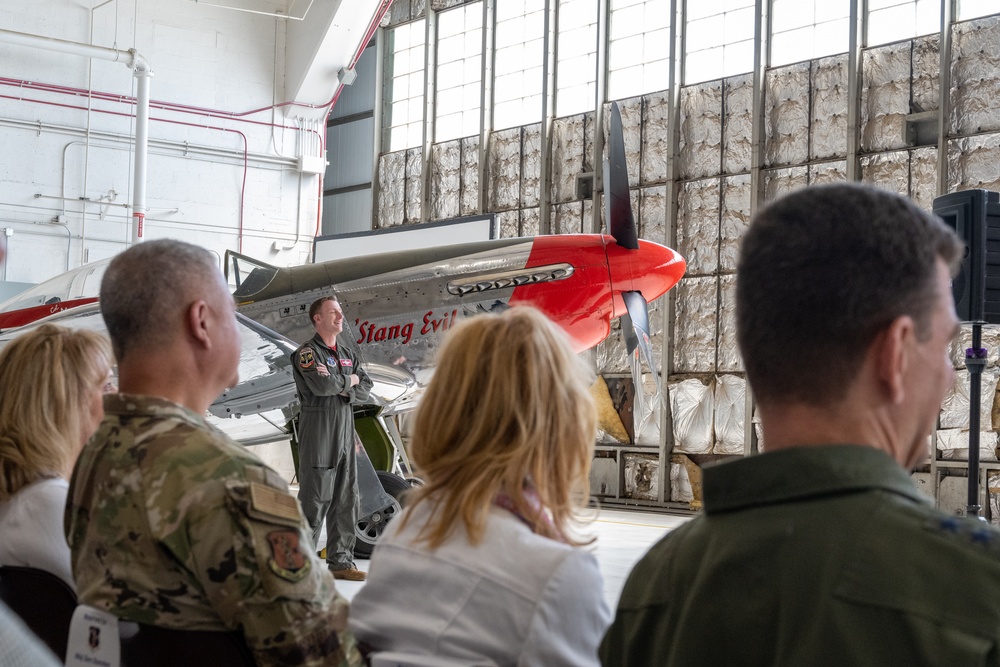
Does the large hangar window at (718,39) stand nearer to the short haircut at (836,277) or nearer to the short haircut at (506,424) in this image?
the short haircut at (506,424)

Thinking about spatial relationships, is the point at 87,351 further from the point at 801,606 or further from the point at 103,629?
the point at 801,606

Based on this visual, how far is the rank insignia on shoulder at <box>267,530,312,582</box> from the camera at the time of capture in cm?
139

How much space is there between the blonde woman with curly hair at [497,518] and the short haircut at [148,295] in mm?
452

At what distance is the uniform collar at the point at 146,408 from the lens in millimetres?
1554

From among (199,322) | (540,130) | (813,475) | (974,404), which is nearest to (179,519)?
(199,322)

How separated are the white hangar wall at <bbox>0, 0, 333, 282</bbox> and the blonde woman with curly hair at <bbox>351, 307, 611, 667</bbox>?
491 inches

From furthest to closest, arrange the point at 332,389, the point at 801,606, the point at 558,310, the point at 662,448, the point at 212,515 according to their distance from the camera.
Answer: the point at 662,448 → the point at 558,310 → the point at 332,389 → the point at 212,515 → the point at 801,606

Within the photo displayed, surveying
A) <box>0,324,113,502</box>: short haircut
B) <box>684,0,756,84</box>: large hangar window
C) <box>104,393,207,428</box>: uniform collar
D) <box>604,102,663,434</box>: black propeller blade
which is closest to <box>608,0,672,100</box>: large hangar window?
<box>684,0,756,84</box>: large hangar window

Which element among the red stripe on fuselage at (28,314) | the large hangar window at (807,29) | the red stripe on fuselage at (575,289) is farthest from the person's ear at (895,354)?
the large hangar window at (807,29)

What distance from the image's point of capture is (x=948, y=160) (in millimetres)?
10211

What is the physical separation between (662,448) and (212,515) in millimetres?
10898

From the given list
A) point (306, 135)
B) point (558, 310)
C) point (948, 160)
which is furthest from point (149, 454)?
point (306, 135)

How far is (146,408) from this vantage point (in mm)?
1559

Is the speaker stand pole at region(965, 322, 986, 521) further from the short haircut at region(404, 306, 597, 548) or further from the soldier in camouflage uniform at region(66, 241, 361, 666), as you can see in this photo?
the soldier in camouflage uniform at region(66, 241, 361, 666)
